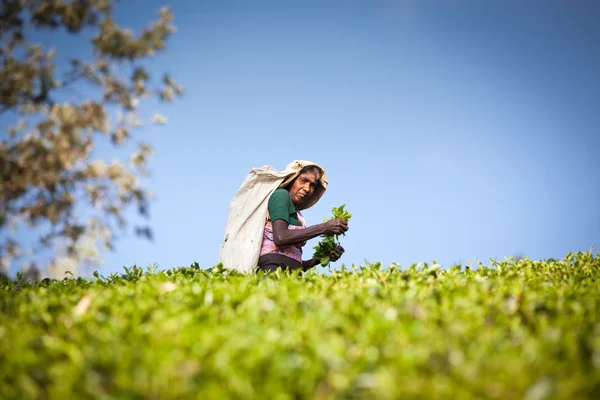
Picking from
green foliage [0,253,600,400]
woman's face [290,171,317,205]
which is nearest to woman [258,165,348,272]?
woman's face [290,171,317,205]

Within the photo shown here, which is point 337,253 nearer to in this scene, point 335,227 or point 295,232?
point 335,227

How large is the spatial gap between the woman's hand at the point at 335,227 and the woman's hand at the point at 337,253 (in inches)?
22.1

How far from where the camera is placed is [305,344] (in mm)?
2367

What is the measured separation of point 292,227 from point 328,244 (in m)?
0.60


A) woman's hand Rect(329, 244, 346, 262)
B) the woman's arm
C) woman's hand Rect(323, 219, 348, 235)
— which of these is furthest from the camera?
woman's hand Rect(329, 244, 346, 262)

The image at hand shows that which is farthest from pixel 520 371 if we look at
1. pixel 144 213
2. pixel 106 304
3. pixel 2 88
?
pixel 2 88

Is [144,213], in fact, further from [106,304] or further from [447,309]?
[447,309]

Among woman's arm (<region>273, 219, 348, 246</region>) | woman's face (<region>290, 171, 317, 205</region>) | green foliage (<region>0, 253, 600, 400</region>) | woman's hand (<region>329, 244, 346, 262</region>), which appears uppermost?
woman's face (<region>290, 171, 317, 205</region>)

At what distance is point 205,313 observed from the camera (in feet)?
9.55

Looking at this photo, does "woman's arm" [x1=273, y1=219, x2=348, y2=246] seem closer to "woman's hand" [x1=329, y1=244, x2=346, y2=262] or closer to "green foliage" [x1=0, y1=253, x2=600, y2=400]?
"woman's hand" [x1=329, y1=244, x2=346, y2=262]

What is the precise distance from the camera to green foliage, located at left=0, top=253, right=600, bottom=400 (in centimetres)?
196

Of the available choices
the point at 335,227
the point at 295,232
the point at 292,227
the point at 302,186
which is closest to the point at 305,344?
the point at 295,232

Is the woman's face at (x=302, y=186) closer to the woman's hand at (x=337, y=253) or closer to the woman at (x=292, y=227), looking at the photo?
the woman at (x=292, y=227)

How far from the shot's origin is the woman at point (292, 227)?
5.51m
